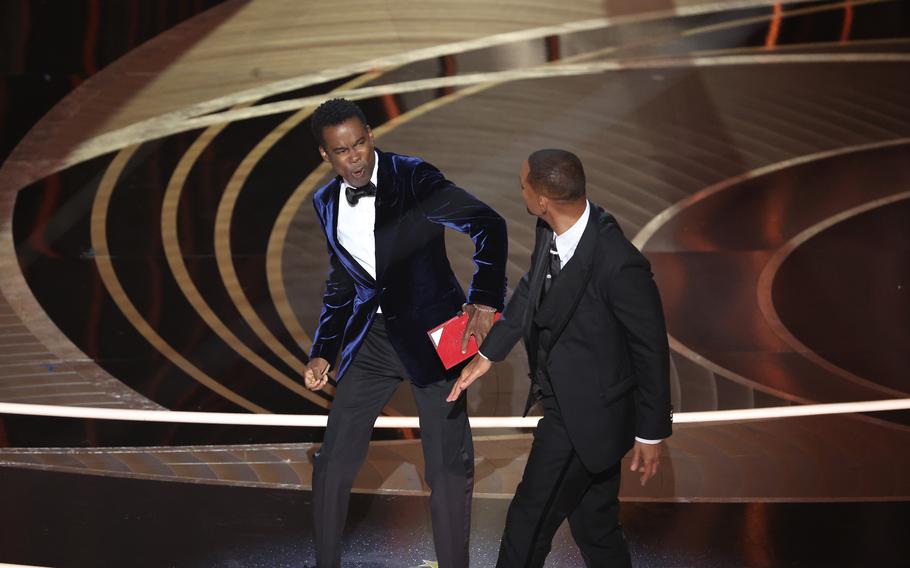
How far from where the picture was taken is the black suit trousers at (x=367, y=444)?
128 inches

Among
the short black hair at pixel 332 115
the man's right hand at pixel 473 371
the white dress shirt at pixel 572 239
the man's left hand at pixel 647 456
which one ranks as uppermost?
the short black hair at pixel 332 115

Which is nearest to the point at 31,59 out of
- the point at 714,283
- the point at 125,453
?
the point at 125,453

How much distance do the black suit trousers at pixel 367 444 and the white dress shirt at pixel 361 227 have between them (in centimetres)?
21

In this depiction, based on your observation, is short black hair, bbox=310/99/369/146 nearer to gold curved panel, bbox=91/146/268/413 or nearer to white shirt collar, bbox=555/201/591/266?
white shirt collar, bbox=555/201/591/266

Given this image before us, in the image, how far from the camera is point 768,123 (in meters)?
7.80

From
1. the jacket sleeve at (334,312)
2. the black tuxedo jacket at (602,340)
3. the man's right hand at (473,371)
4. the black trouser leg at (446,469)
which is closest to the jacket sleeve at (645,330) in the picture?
the black tuxedo jacket at (602,340)

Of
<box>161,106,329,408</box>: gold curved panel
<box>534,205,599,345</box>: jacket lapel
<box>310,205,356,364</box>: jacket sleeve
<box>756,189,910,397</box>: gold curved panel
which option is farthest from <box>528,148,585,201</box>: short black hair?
<box>756,189,910,397</box>: gold curved panel

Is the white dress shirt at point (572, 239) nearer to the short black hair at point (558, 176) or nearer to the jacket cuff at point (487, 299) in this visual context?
the short black hair at point (558, 176)

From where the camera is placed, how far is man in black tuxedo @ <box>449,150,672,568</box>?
9.20ft

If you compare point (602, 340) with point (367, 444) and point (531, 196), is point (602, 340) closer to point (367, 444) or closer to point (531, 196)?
point (531, 196)

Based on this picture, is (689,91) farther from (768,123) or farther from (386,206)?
(386,206)

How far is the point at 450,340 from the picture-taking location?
3.20 m

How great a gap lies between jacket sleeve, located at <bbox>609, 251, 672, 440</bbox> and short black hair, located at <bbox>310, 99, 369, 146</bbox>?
954 millimetres

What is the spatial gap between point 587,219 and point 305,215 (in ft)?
13.8
